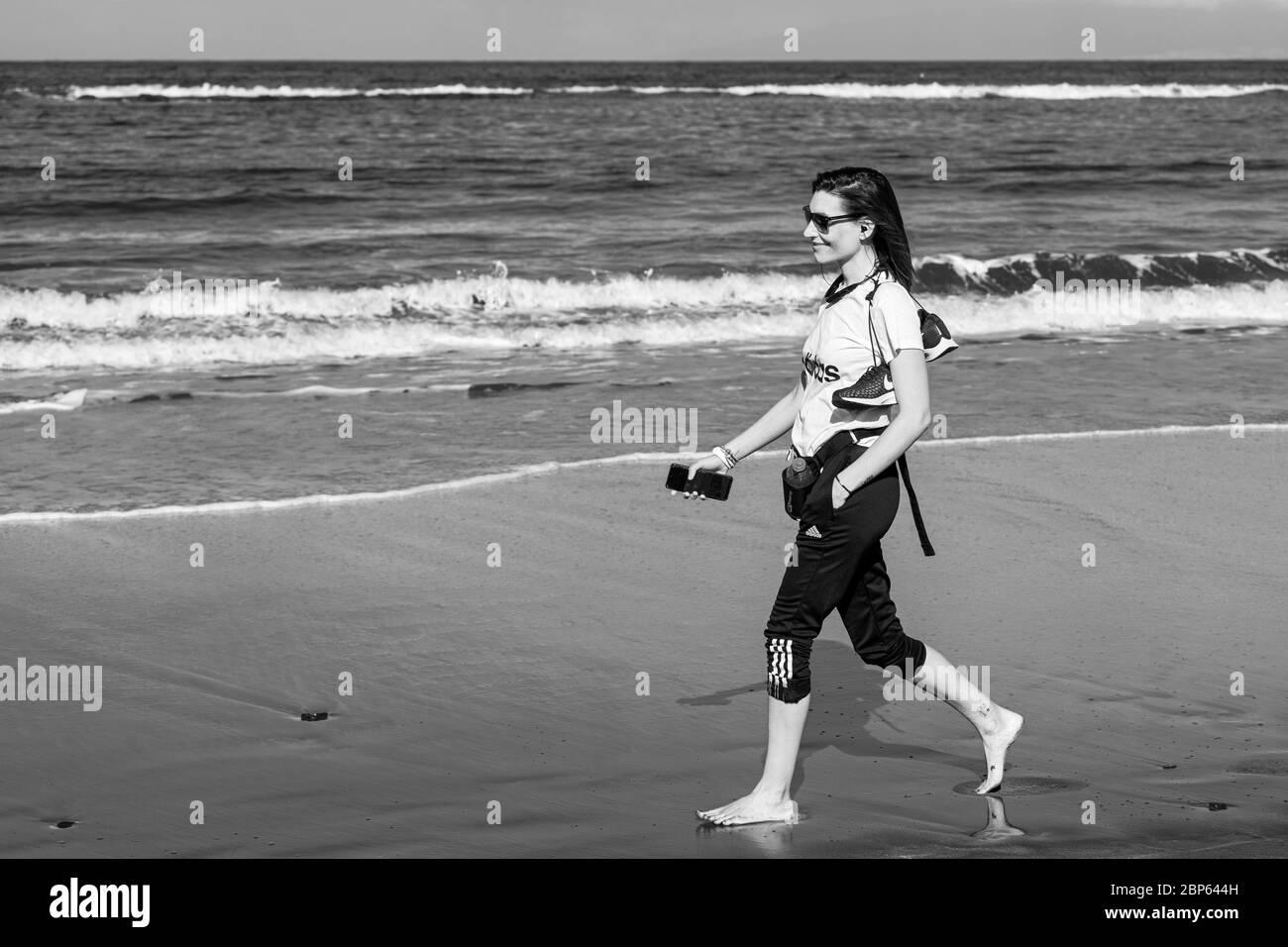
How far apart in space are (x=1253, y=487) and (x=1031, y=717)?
11.4ft

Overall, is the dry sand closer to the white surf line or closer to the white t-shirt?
the white surf line

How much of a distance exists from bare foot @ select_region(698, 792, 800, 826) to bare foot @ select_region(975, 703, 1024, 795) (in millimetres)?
565

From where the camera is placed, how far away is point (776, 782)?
381cm

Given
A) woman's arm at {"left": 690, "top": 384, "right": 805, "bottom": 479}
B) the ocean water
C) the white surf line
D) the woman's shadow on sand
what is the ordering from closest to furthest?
woman's arm at {"left": 690, "top": 384, "right": 805, "bottom": 479}
the woman's shadow on sand
the white surf line
the ocean water

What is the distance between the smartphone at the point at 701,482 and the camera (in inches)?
150

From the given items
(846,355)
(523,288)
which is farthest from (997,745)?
(523,288)

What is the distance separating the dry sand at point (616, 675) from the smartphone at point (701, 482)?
86 cm

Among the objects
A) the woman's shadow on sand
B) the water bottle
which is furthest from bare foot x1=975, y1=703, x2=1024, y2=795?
the water bottle

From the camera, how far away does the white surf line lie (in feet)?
23.7

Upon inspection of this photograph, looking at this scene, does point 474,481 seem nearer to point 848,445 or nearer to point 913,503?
point 913,503

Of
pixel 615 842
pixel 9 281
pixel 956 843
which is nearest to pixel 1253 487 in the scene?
pixel 956 843

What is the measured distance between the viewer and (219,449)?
8805mm

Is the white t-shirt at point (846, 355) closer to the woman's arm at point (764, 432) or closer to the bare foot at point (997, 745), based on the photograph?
the woman's arm at point (764, 432)

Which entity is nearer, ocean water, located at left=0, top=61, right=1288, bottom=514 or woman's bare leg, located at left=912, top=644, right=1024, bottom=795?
woman's bare leg, located at left=912, top=644, right=1024, bottom=795
